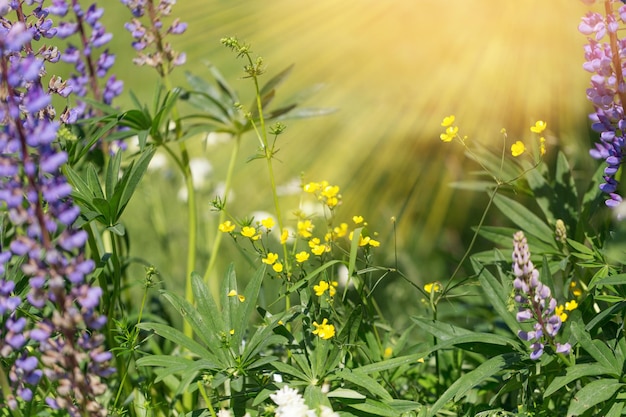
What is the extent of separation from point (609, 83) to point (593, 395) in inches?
21.8

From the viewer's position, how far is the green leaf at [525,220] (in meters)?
1.84

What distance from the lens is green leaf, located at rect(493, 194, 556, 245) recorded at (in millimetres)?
1841

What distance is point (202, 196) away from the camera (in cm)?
310

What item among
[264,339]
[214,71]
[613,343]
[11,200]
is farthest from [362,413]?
[214,71]

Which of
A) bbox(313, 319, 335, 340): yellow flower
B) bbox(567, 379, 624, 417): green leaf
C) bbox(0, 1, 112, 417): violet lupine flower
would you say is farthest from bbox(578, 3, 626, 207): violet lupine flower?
bbox(0, 1, 112, 417): violet lupine flower

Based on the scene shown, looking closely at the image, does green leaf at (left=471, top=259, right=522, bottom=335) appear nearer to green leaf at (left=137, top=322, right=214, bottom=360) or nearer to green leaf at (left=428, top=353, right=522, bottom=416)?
green leaf at (left=428, top=353, right=522, bottom=416)

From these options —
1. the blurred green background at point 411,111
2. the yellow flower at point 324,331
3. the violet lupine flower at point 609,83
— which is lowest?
the blurred green background at point 411,111

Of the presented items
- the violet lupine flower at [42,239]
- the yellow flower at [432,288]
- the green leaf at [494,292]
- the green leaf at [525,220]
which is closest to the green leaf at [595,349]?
the green leaf at [494,292]

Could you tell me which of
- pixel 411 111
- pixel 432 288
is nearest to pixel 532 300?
pixel 432 288

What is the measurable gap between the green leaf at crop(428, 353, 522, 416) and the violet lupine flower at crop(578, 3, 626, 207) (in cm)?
33

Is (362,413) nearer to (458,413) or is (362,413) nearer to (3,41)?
(458,413)

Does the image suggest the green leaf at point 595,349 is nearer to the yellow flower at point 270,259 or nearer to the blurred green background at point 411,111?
the yellow flower at point 270,259

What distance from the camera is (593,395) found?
4.53ft

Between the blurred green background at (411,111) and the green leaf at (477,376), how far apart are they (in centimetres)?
84
